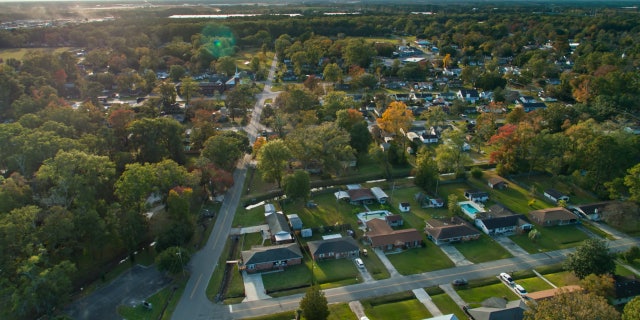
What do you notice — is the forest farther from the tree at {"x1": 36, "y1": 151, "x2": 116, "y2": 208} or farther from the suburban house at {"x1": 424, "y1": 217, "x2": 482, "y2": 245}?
the suburban house at {"x1": 424, "y1": 217, "x2": 482, "y2": 245}

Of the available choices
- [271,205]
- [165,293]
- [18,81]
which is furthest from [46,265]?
[18,81]

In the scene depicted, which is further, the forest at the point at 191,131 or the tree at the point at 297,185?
the tree at the point at 297,185

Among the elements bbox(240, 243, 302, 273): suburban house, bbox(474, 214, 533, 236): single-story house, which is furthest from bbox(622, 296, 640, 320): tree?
bbox(240, 243, 302, 273): suburban house

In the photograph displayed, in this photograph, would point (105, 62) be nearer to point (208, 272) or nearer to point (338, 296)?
point (208, 272)

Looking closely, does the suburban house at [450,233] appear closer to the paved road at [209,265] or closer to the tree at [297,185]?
the tree at [297,185]

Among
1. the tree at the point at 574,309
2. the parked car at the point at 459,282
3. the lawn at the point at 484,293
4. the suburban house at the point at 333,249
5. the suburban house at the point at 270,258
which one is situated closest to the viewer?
the tree at the point at 574,309

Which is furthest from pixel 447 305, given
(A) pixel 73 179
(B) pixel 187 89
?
(B) pixel 187 89

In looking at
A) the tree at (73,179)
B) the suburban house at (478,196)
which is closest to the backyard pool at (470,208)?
the suburban house at (478,196)
